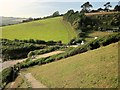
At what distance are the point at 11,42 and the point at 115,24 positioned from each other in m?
27.6

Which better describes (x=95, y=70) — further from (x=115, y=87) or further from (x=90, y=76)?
(x=115, y=87)

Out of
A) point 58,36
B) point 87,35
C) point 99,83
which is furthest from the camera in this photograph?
point 58,36

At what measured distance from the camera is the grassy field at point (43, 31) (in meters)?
83.4

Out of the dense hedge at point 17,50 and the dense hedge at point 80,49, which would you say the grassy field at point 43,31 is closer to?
the dense hedge at point 17,50

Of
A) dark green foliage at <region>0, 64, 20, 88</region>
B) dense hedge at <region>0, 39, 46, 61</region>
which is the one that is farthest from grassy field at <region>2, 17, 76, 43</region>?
dark green foliage at <region>0, 64, 20, 88</region>

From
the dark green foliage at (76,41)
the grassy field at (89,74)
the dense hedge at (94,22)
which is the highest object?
the dense hedge at (94,22)

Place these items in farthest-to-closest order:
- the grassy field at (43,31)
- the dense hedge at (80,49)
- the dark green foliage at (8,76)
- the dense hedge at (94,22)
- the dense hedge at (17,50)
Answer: the grassy field at (43,31) < the dense hedge at (94,22) < the dense hedge at (17,50) < the dark green foliage at (8,76) < the dense hedge at (80,49)

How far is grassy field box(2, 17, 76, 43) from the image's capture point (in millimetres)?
83369

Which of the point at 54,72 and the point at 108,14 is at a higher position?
the point at 108,14

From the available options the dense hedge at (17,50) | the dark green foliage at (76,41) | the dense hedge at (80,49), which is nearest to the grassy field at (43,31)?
the dark green foliage at (76,41)

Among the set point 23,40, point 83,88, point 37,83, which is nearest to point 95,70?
point 83,88

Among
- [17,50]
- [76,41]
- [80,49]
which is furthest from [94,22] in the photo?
→ [80,49]

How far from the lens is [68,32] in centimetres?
8494

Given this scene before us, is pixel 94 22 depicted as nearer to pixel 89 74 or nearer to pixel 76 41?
pixel 76 41
